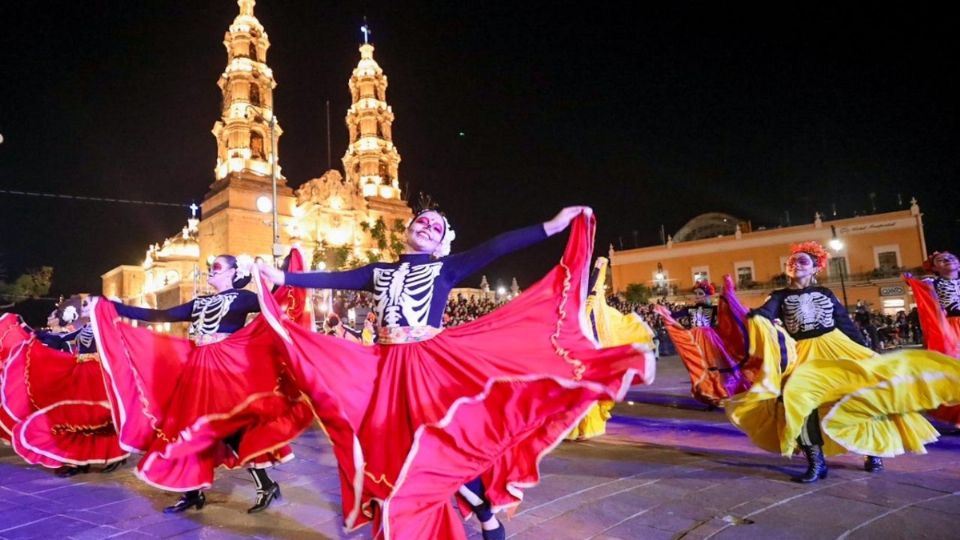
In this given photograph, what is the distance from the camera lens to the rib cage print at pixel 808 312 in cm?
498

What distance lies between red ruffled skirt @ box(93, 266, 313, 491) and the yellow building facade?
34586 mm

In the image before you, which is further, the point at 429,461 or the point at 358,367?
the point at 358,367

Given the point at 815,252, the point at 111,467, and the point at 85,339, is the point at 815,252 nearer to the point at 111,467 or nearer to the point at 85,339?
the point at 111,467

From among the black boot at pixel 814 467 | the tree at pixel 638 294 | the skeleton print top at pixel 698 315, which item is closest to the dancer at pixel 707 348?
the skeleton print top at pixel 698 315

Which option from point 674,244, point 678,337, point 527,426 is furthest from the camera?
point 674,244

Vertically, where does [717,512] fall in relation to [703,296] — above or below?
below

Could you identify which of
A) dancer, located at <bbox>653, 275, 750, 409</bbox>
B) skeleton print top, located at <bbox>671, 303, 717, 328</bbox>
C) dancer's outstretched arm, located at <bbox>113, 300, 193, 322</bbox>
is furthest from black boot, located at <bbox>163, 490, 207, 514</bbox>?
skeleton print top, located at <bbox>671, 303, 717, 328</bbox>

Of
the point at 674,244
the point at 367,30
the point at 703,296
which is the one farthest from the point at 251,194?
the point at 703,296

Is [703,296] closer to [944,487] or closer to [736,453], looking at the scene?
[736,453]

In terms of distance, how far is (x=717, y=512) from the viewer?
3.76m

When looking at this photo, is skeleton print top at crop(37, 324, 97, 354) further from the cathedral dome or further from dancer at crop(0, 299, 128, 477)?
the cathedral dome

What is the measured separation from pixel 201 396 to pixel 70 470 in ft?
10.0

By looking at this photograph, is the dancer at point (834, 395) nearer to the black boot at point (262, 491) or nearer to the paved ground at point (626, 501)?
the paved ground at point (626, 501)

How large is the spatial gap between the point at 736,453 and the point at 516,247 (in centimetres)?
373
